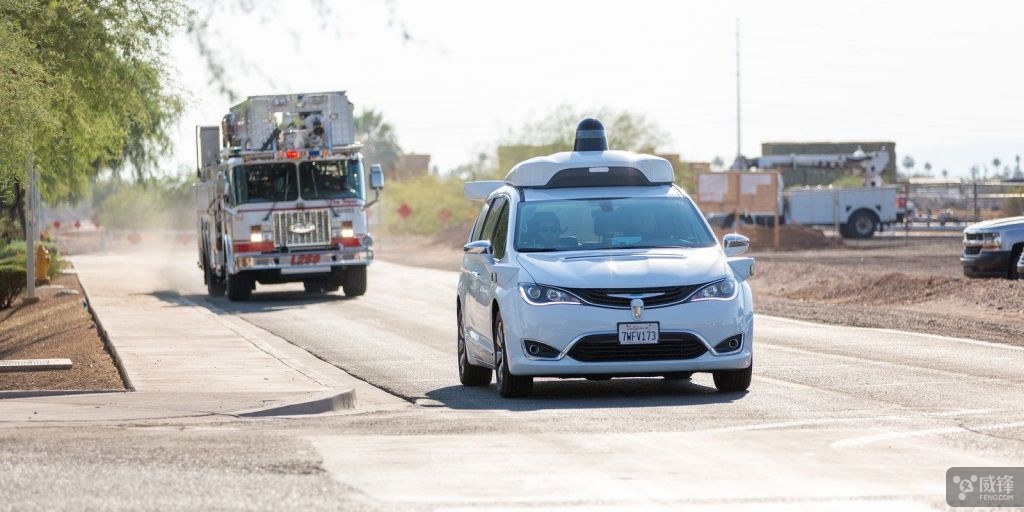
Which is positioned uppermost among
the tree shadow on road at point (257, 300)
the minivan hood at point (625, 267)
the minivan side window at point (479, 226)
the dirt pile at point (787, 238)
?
the minivan side window at point (479, 226)

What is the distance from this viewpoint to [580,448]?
10.6 metres

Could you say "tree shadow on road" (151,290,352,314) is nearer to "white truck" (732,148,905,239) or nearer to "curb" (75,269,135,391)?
"curb" (75,269,135,391)

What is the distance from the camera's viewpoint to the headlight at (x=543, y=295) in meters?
13.6

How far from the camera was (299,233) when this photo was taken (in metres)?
34.1

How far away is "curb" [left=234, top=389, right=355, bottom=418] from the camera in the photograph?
506 inches

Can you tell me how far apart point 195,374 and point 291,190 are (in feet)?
55.6

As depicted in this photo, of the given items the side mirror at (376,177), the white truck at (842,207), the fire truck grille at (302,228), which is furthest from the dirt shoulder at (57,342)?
the white truck at (842,207)

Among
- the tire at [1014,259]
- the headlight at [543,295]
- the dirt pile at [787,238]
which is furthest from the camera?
the dirt pile at [787,238]

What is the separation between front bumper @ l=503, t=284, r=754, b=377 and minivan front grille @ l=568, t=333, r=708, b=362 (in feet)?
0.07

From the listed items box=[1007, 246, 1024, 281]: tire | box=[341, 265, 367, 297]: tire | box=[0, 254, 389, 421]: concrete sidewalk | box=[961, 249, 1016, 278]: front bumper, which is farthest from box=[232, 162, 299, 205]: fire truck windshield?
box=[1007, 246, 1024, 281]: tire

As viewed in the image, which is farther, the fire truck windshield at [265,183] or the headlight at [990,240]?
the fire truck windshield at [265,183]

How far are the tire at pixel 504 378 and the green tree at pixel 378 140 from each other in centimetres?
10531

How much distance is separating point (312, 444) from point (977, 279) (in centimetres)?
2054

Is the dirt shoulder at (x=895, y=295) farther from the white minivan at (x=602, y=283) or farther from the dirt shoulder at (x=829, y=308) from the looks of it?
the white minivan at (x=602, y=283)
